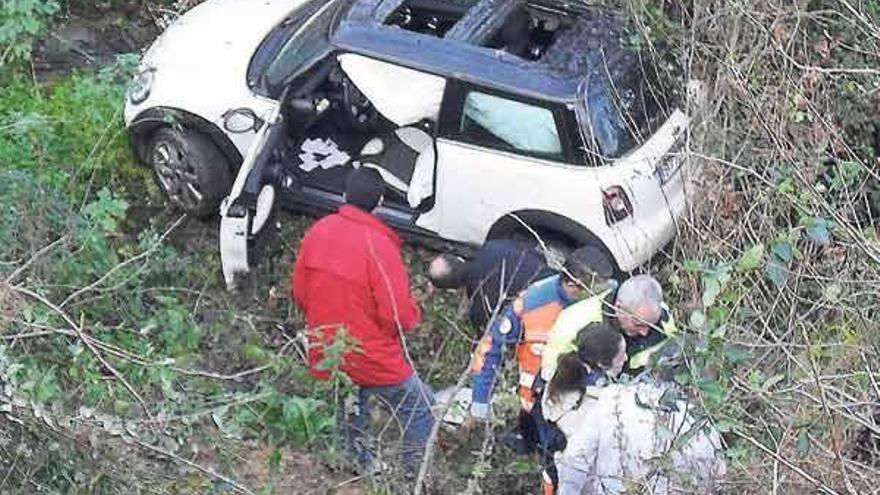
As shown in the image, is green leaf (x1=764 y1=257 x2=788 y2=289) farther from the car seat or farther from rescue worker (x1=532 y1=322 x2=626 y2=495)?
the car seat

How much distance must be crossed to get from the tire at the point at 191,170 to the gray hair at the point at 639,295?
3.44m

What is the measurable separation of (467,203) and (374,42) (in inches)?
39.7

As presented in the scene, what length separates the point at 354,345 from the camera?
7.38m

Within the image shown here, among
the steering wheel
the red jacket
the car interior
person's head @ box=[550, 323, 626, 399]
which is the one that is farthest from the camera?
the steering wheel

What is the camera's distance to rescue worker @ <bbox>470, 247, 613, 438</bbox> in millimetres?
7465

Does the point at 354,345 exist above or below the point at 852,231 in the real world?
below

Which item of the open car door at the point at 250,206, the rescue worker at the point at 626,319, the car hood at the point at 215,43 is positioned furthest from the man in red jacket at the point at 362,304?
the car hood at the point at 215,43

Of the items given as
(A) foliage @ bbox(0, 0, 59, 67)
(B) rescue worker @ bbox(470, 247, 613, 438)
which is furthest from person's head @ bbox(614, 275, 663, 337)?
(A) foliage @ bbox(0, 0, 59, 67)

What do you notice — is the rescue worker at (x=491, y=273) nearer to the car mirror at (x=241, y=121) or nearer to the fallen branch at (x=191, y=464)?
the car mirror at (x=241, y=121)

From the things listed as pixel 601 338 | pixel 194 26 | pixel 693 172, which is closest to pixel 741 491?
pixel 601 338

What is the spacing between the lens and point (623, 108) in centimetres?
909

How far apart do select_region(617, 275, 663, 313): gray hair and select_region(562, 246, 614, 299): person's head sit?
123 millimetres

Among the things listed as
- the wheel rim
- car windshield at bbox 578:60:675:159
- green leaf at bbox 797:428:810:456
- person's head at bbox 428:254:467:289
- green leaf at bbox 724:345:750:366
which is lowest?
the wheel rim

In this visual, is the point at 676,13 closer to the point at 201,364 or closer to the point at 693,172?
the point at 693,172
